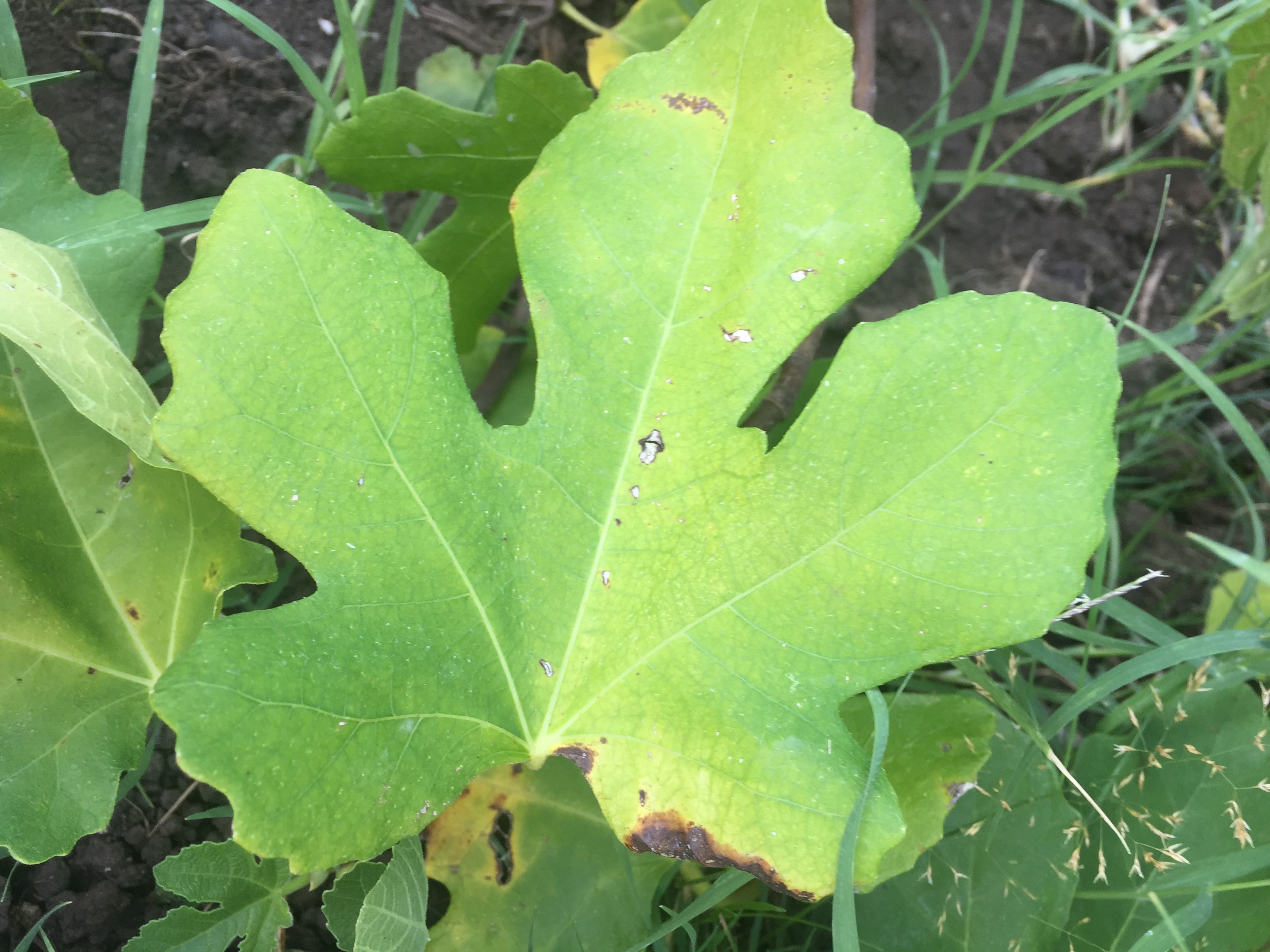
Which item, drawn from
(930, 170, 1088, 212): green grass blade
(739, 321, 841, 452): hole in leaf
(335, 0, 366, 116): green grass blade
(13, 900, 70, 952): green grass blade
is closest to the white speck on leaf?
(739, 321, 841, 452): hole in leaf

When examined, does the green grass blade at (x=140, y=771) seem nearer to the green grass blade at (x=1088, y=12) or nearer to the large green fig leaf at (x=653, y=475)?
the large green fig leaf at (x=653, y=475)

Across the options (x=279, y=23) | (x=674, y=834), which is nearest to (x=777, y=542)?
(x=674, y=834)

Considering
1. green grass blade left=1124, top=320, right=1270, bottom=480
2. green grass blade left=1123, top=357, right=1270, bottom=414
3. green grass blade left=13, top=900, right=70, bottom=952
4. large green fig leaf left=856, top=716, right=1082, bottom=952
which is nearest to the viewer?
green grass blade left=13, top=900, right=70, bottom=952

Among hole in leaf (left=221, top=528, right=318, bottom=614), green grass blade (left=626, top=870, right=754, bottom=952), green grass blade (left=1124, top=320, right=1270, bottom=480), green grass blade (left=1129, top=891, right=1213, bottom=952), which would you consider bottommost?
hole in leaf (left=221, top=528, right=318, bottom=614)

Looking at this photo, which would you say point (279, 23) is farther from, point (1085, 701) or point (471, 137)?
point (1085, 701)

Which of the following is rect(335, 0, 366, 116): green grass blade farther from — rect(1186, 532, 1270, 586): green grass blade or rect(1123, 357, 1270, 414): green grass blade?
rect(1123, 357, 1270, 414): green grass blade

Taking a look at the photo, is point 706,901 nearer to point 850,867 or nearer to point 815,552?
point 850,867

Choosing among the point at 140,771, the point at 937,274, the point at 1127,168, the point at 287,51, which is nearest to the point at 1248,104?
the point at 1127,168
